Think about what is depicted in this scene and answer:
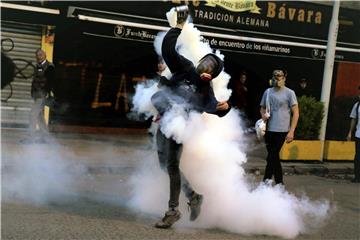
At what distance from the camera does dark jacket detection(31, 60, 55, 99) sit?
33.2 ft

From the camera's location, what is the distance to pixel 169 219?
5.34 m

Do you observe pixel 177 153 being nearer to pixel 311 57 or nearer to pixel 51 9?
pixel 51 9

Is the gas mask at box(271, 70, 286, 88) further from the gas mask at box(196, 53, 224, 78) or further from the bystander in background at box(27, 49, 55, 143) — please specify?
the bystander in background at box(27, 49, 55, 143)

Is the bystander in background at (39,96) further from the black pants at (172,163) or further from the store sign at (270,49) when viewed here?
the black pants at (172,163)

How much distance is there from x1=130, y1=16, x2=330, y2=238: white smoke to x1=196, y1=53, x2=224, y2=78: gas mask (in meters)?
0.19

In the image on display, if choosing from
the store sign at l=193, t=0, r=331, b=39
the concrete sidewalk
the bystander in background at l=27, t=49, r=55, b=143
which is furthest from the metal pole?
the bystander in background at l=27, t=49, r=55, b=143

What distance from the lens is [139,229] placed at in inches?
209

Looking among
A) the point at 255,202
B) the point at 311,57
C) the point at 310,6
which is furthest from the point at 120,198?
the point at 310,6

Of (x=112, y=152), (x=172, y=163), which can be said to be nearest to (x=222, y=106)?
(x=172, y=163)

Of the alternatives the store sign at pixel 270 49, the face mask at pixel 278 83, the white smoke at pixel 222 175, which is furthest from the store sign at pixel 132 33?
the white smoke at pixel 222 175

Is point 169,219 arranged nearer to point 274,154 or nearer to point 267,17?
point 274,154

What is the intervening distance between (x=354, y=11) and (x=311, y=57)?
8.05 ft

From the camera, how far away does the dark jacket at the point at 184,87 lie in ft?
17.3

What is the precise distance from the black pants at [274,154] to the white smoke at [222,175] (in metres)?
2.07
